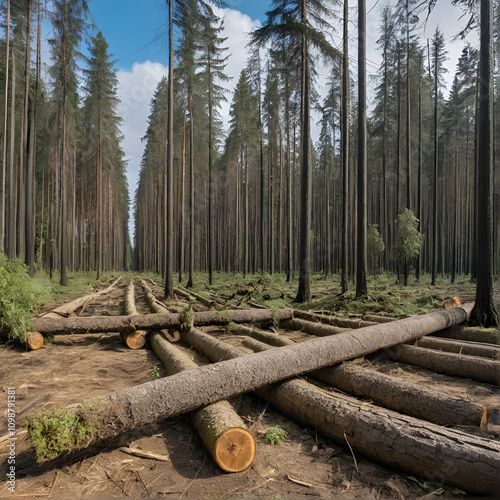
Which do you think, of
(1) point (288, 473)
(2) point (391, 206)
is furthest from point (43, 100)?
(2) point (391, 206)

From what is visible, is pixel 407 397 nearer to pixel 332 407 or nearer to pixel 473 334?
pixel 332 407

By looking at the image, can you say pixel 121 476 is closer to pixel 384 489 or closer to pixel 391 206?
pixel 384 489

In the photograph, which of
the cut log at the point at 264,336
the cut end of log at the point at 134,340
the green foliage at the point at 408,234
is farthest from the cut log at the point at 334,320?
the green foliage at the point at 408,234

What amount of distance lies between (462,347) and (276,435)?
4.03 meters

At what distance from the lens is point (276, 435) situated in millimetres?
3145

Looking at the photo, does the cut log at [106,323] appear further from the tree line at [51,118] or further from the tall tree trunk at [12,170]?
the tall tree trunk at [12,170]

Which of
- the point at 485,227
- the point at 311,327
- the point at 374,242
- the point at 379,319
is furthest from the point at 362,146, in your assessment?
the point at 374,242

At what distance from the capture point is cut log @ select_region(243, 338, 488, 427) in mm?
3008

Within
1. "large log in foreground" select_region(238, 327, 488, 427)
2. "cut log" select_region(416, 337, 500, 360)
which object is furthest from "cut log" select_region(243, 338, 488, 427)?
"cut log" select_region(416, 337, 500, 360)

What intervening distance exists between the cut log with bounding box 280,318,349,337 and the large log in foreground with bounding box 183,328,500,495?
2912mm

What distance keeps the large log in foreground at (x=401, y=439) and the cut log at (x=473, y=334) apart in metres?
4.04

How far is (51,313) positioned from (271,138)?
21.1 meters

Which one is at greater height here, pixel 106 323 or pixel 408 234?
pixel 408 234

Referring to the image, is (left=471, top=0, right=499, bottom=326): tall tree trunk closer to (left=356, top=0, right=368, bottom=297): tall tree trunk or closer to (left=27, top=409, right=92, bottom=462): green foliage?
(left=356, top=0, right=368, bottom=297): tall tree trunk
